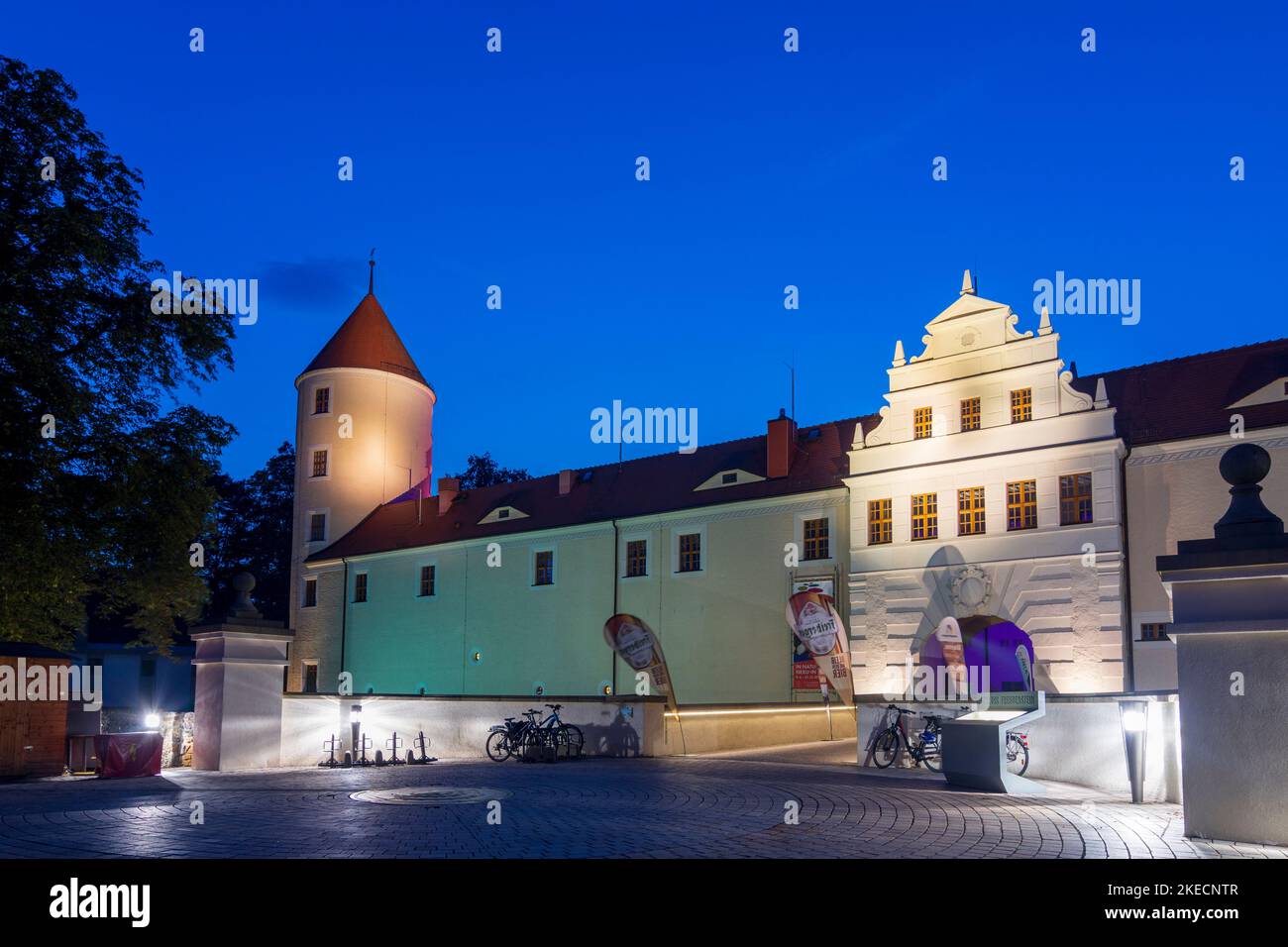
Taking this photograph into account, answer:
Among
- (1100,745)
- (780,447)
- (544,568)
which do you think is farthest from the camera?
(544,568)

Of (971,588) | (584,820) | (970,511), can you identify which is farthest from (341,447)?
(584,820)

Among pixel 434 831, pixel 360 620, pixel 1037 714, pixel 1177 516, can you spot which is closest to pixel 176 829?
pixel 434 831

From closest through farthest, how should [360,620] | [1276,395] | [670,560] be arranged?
1. [1276,395]
2. [670,560]
3. [360,620]

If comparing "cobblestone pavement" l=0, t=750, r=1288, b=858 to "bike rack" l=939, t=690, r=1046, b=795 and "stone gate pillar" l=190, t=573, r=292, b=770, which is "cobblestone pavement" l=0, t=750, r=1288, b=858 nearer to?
"bike rack" l=939, t=690, r=1046, b=795

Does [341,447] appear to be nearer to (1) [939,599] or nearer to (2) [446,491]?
(2) [446,491]

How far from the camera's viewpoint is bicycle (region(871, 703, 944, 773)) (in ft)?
57.5

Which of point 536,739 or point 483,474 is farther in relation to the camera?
point 483,474

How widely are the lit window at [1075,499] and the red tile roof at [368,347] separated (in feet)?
104

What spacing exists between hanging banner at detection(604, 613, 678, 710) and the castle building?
793 centimetres

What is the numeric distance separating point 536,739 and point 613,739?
4.82 feet

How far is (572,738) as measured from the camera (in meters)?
19.9

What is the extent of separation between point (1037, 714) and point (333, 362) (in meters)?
41.8
